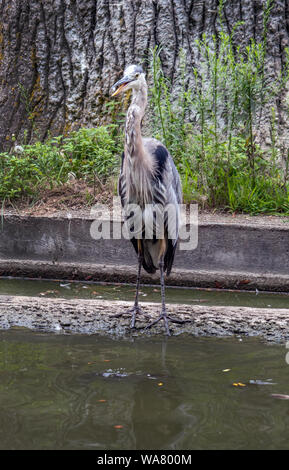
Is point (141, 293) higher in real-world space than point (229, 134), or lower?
lower

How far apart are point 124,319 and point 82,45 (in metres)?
4.00

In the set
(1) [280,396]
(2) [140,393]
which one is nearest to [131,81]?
(2) [140,393]

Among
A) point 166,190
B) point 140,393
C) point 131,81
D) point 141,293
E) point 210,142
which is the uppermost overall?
point 131,81

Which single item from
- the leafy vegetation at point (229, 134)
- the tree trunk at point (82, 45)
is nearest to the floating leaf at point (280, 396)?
the leafy vegetation at point (229, 134)

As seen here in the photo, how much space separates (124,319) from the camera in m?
3.74

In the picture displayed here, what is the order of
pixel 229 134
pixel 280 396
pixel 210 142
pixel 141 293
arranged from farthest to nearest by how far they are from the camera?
pixel 210 142 < pixel 229 134 < pixel 141 293 < pixel 280 396

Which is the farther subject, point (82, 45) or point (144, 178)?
point (82, 45)

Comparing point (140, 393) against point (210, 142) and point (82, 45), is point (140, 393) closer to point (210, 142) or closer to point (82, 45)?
point (210, 142)

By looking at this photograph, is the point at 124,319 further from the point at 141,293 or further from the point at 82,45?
the point at 82,45

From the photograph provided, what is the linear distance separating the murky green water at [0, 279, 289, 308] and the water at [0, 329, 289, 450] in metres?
1.24

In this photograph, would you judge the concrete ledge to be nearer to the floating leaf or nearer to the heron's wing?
the heron's wing

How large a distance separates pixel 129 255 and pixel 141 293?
441 mm

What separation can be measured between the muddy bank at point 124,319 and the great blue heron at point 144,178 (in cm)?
17

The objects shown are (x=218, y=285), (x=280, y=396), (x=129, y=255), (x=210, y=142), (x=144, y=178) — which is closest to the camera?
(x=280, y=396)
